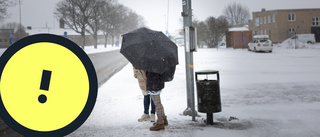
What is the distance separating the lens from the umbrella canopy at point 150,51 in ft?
14.3

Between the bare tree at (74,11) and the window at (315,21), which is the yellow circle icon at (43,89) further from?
the window at (315,21)

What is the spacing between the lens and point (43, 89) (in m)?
1.57

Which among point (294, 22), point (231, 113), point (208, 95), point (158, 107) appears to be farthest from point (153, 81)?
point (294, 22)

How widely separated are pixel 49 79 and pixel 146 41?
117 inches

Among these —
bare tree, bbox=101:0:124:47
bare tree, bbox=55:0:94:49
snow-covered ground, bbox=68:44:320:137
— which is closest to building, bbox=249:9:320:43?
bare tree, bbox=101:0:124:47

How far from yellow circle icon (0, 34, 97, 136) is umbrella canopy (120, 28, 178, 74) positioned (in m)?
2.73

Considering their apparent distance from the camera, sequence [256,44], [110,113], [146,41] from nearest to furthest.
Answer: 1. [146,41]
2. [110,113]
3. [256,44]

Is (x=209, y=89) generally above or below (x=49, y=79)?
below

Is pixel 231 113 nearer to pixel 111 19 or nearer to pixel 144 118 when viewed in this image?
pixel 144 118

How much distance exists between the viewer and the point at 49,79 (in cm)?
158

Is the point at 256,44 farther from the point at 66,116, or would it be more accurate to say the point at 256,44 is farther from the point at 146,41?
the point at 66,116

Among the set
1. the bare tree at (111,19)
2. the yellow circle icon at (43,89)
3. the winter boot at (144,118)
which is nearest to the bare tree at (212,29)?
the bare tree at (111,19)

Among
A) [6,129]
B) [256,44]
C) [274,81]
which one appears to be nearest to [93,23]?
[256,44]

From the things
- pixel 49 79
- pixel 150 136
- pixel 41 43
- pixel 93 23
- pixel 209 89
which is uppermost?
pixel 93 23
